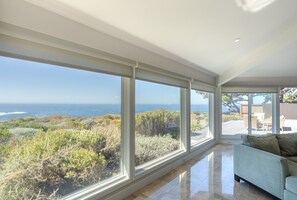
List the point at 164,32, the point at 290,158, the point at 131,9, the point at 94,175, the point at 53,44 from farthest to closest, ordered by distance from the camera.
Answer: the point at 290,158 → the point at 164,32 → the point at 94,175 → the point at 131,9 → the point at 53,44

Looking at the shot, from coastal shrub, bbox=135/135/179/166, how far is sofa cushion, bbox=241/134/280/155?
58.5 inches

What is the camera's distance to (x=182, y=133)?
15.6ft

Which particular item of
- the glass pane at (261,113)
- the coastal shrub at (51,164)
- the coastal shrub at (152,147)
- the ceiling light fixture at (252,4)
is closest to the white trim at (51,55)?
the coastal shrub at (51,164)

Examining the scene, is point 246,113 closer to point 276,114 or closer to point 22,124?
point 276,114

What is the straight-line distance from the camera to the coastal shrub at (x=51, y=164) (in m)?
1.88

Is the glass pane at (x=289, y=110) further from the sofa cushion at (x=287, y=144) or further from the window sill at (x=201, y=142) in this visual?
the sofa cushion at (x=287, y=144)

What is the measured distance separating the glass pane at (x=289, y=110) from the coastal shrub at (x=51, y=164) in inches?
262

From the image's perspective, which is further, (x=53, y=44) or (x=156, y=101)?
(x=156, y=101)

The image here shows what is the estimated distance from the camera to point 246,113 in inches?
271

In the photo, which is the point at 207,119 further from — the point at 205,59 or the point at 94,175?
the point at 94,175

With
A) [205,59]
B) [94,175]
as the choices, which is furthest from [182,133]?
[94,175]

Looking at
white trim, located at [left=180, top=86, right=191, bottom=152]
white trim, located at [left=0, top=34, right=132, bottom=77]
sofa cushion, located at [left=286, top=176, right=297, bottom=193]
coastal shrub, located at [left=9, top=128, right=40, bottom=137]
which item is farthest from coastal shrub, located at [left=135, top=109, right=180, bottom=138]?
sofa cushion, located at [left=286, top=176, right=297, bottom=193]

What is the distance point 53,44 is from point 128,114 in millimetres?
1465

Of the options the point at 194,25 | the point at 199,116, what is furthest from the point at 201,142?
the point at 194,25
